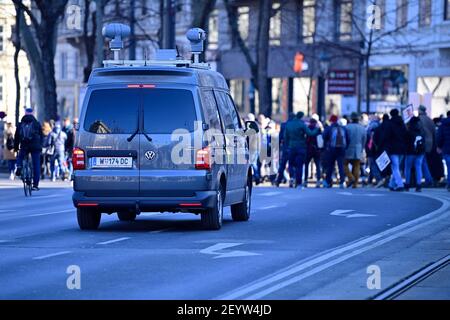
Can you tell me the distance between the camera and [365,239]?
17734 mm

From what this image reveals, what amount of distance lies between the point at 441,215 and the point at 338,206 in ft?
9.42

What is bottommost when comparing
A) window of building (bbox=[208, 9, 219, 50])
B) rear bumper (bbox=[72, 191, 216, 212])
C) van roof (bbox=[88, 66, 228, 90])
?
rear bumper (bbox=[72, 191, 216, 212])

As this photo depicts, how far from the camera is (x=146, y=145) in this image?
1834 centimetres

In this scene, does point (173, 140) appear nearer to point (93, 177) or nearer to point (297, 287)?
point (93, 177)

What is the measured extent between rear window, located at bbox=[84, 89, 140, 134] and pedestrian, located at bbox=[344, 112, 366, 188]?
17.8m

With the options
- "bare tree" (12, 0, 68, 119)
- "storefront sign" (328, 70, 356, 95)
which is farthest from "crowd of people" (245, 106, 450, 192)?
"storefront sign" (328, 70, 356, 95)

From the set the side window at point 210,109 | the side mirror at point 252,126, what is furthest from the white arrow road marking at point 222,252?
the side mirror at point 252,126

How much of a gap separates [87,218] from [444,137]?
602 inches

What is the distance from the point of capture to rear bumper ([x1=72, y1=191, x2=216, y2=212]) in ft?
60.0

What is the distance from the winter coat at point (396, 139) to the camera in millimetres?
33188

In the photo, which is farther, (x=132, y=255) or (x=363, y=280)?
(x=132, y=255)

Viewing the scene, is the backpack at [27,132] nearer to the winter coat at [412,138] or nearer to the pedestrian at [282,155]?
the pedestrian at [282,155]

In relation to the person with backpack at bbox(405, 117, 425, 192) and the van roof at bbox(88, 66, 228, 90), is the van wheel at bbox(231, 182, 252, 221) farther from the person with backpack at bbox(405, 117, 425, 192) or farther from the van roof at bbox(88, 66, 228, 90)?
the person with backpack at bbox(405, 117, 425, 192)
